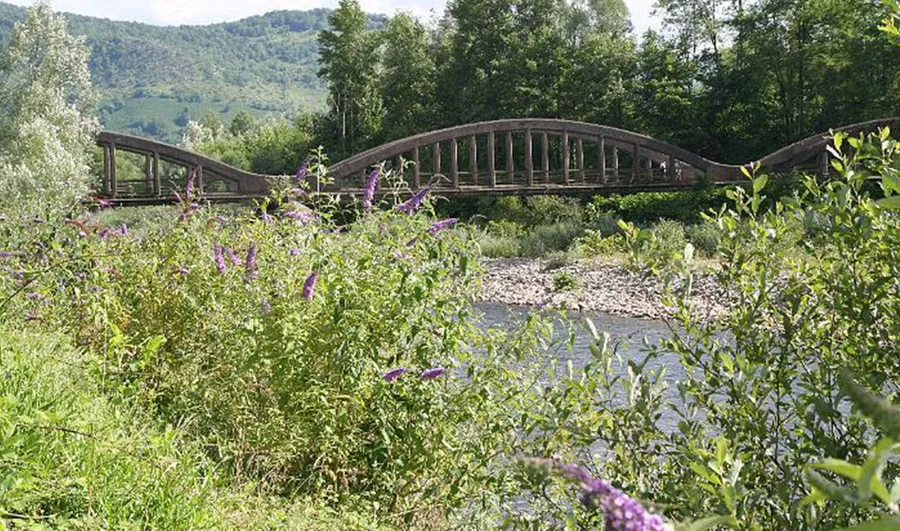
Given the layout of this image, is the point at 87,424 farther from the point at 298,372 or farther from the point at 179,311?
the point at 179,311

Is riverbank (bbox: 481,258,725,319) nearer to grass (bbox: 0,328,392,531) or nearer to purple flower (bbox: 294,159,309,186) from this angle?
purple flower (bbox: 294,159,309,186)

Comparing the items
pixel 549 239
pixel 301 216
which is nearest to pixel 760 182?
pixel 301 216

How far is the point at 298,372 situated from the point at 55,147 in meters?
22.3

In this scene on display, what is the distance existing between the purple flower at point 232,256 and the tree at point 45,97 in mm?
20455

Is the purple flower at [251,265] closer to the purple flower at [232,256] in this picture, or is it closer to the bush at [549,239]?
the purple flower at [232,256]

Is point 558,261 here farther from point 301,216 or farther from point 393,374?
point 393,374

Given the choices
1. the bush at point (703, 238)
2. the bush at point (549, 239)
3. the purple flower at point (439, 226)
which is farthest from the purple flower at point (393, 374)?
the bush at point (549, 239)

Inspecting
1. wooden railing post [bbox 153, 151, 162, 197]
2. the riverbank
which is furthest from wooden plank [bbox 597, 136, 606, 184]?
wooden railing post [bbox 153, 151, 162, 197]

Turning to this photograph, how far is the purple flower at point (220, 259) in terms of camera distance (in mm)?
4992

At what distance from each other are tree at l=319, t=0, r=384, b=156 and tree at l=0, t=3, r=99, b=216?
21518mm

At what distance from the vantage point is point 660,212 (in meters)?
32.8

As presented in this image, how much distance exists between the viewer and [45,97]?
26.4 meters

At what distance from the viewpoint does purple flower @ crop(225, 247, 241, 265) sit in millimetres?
4981

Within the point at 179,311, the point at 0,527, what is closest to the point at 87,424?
the point at 0,527
